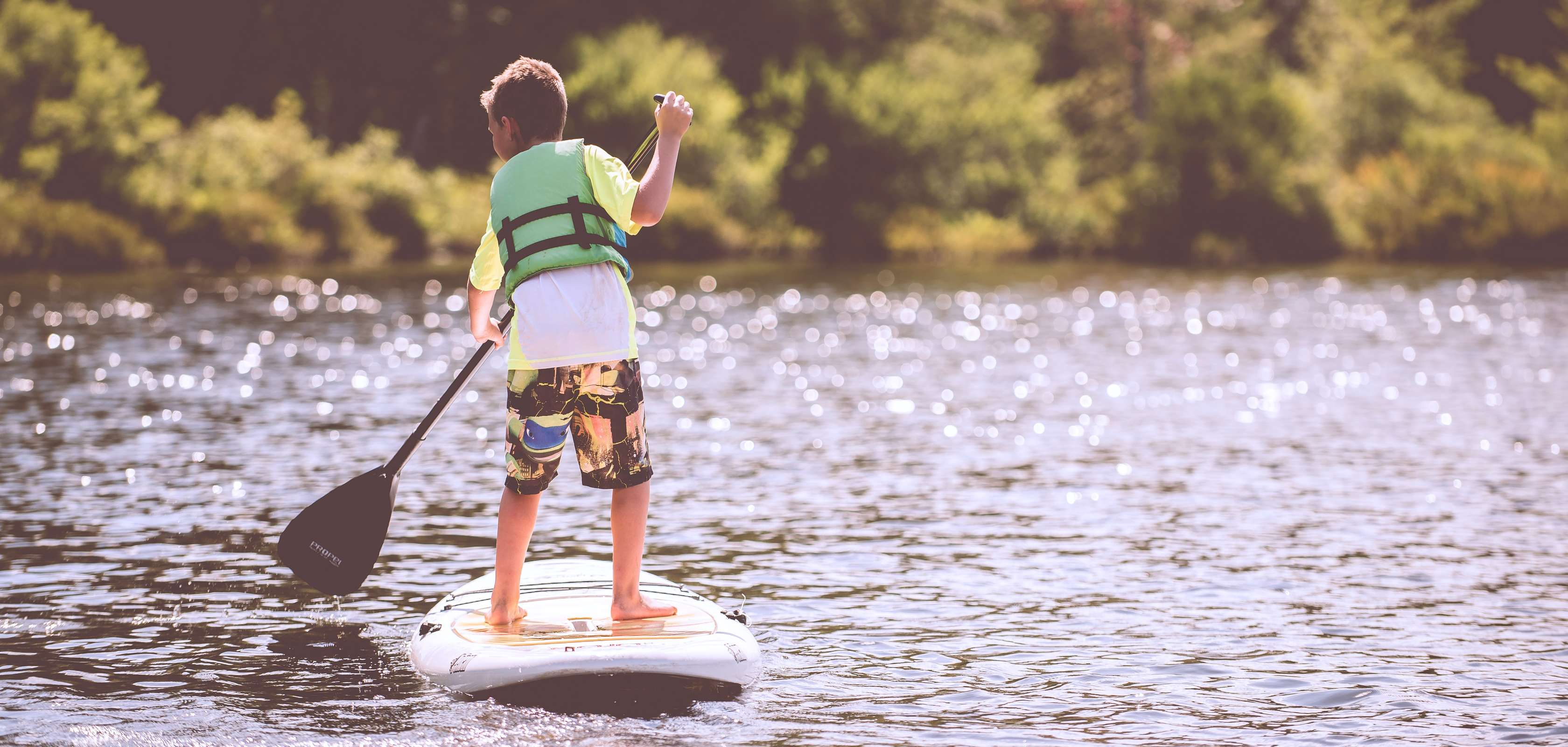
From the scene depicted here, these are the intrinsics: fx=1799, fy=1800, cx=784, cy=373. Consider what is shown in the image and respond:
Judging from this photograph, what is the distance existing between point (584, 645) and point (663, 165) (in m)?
1.91

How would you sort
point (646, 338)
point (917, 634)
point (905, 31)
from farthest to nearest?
1. point (905, 31)
2. point (646, 338)
3. point (917, 634)

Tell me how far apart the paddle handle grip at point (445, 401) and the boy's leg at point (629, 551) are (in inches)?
32.5

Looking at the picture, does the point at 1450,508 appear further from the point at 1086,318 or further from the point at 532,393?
the point at 1086,318

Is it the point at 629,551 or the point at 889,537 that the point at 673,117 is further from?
the point at 889,537

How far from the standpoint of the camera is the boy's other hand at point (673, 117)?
7.01 meters

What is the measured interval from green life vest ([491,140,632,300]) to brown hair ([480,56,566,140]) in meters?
0.16

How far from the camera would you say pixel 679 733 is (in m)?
6.84

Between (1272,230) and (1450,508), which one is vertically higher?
(1272,230)

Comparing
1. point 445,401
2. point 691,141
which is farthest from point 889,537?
point 691,141

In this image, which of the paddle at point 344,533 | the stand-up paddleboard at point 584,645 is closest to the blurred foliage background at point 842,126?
the paddle at point 344,533

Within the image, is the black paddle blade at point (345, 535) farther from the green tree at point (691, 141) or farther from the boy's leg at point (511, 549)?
the green tree at point (691, 141)

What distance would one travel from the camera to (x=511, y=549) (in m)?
7.48

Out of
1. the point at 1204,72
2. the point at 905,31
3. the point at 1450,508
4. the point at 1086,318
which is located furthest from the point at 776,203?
the point at 1450,508

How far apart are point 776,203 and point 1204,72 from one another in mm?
15663
